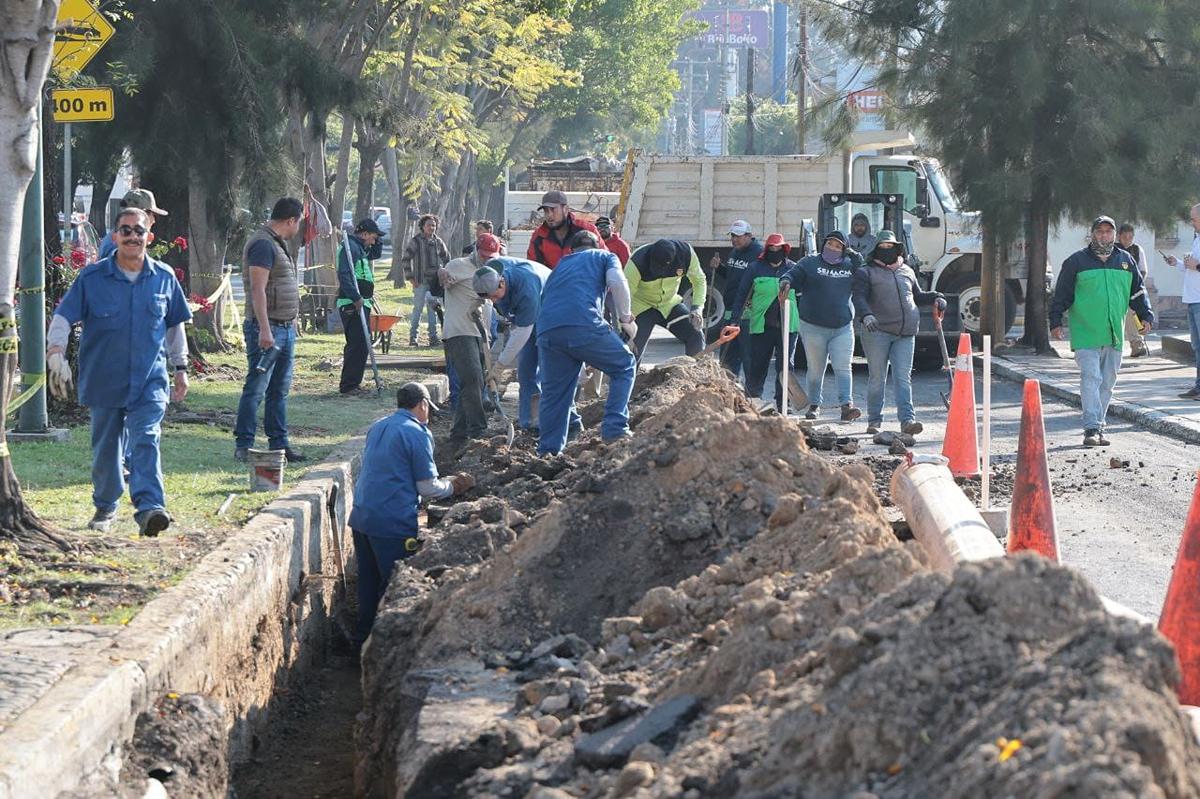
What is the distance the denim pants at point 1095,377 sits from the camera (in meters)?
13.4

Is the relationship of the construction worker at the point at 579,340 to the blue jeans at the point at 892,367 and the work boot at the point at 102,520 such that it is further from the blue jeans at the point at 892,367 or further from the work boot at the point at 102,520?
the blue jeans at the point at 892,367

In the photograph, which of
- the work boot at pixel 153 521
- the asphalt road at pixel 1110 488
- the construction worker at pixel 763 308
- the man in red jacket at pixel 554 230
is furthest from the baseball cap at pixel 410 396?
the construction worker at pixel 763 308

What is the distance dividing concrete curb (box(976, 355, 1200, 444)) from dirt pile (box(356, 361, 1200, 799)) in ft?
21.5

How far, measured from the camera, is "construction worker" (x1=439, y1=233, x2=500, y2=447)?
12.8 metres

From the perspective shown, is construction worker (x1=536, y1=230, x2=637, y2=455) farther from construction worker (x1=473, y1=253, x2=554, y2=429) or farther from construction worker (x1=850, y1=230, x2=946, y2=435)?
construction worker (x1=850, y1=230, x2=946, y2=435)

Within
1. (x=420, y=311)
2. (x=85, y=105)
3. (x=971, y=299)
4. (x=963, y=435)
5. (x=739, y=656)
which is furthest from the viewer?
(x=971, y=299)

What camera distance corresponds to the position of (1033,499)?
8.38 m

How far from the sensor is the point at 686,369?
13953 millimetres

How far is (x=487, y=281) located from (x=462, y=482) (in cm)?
200

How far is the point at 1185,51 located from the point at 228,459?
1530 centimetres

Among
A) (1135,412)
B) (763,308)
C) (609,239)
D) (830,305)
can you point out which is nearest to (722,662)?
(830,305)

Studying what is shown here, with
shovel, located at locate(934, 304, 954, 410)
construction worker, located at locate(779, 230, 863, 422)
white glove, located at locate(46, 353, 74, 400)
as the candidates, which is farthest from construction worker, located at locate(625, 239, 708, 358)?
white glove, located at locate(46, 353, 74, 400)

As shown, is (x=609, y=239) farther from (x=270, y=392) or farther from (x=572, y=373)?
(x=270, y=392)

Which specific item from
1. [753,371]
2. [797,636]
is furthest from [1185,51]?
[797,636]
